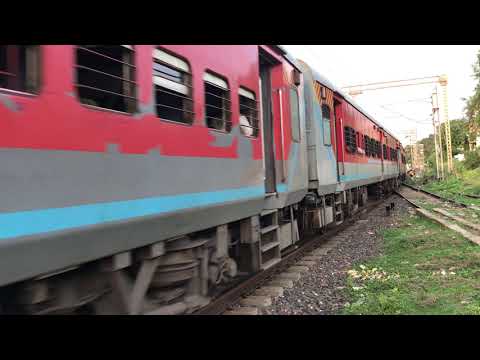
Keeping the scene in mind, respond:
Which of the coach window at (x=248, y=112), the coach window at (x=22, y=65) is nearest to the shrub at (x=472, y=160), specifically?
the coach window at (x=248, y=112)

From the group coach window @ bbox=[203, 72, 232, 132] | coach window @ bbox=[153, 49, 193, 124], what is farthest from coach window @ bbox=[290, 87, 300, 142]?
coach window @ bbox=[153, 49, 193, 124]

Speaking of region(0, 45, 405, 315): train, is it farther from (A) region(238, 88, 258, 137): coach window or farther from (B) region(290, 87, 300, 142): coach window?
(B) region(290, 87, 300, 142): coach window

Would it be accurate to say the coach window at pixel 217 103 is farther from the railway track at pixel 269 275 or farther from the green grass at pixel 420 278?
the green grass at pixel 420 278

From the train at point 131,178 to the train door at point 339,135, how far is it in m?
4.47

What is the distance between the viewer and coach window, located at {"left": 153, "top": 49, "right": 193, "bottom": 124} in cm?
375

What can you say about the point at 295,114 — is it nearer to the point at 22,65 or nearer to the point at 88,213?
the point at 88,213

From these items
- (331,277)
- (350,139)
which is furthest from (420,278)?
(350,139)

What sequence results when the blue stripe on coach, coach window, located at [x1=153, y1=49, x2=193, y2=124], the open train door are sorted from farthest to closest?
the open train door, coach window, located at [x1=153, y1=49, x2=193, y2=124], the blue stripe on coach

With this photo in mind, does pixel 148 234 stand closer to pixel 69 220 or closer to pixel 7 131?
pixel 69 220

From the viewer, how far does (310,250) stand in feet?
29.1

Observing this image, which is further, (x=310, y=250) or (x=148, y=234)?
(x=310, y=250)

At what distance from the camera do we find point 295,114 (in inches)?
306
